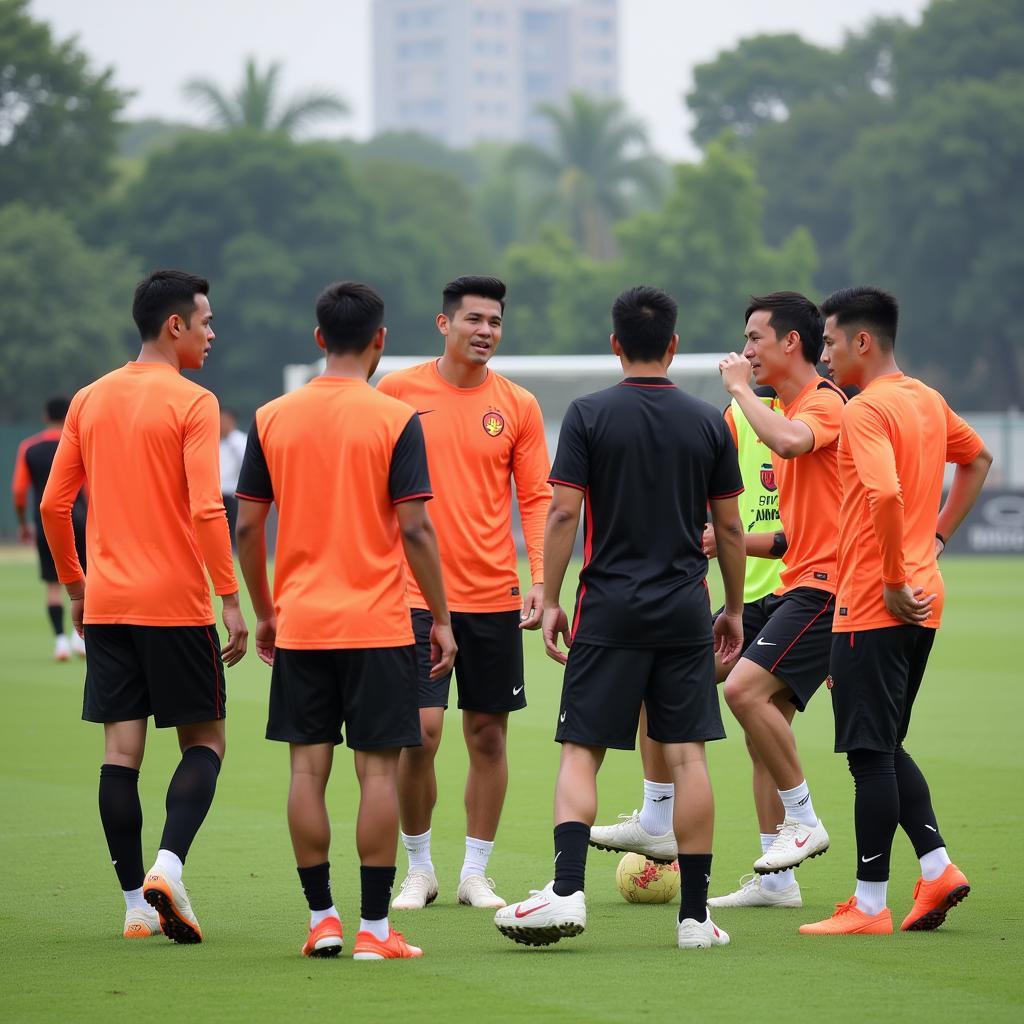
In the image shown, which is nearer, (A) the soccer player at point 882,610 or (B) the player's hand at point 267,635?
(B) the player's hand at point 267,635

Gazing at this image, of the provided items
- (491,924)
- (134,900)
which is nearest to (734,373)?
(491,924)

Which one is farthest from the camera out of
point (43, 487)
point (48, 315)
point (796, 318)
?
point (48, 315)

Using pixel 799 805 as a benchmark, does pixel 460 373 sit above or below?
above

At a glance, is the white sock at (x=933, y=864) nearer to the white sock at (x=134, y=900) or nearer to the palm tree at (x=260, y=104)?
the white sock at (x=134, y=900)

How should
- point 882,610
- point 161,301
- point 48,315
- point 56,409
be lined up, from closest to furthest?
point 882,610 → point 161,301 → point 56,409 → point 48,315

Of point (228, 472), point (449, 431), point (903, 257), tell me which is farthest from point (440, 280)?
point (449, 431)

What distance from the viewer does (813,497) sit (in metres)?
7.29

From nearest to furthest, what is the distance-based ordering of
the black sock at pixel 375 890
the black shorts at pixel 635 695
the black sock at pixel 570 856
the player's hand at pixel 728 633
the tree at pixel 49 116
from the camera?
the black sock at pixel 375 890 → the black sock at pixel 570 856 → the black shorts at pixel 635 695 → the player's hand at pixel 728 633 → the tree at pixel 49 116

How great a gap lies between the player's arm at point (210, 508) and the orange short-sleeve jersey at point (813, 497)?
2197 millimetres

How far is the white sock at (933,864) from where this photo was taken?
21.9 ft

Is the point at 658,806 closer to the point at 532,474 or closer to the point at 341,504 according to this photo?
the point at 532,474

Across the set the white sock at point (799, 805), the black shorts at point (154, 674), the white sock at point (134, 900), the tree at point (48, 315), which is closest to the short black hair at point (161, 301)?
the black shorts at point (154, 674)

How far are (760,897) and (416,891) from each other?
1340mm

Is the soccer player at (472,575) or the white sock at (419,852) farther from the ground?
the soccer player at (472,575)
